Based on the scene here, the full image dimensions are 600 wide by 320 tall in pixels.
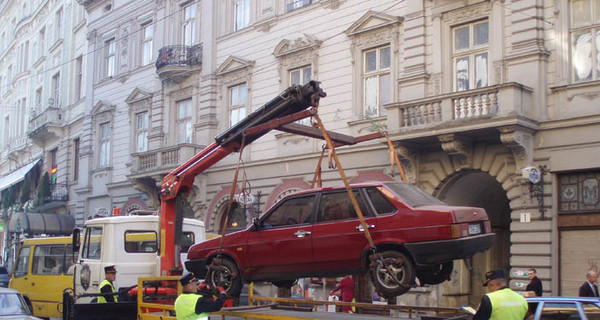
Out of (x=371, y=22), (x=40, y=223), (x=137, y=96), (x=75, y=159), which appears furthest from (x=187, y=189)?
(x=75, y=159)

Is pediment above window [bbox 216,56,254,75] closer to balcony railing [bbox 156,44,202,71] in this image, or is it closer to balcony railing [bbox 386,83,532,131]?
balcony railing [bbox 156,44,202,71]

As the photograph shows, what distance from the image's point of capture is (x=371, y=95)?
814 inches

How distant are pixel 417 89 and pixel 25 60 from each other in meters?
38.8

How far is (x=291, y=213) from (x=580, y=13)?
10.4m

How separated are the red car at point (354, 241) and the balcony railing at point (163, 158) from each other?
50.5ft

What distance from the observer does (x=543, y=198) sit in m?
16.4

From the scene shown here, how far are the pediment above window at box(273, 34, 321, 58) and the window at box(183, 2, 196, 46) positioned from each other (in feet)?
18.4

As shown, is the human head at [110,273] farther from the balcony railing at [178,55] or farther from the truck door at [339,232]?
the balcony railing at [178,55]

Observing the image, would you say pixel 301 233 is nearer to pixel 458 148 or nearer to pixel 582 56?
pixel 458 148

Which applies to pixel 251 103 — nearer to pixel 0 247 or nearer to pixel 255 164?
pixel 255 164

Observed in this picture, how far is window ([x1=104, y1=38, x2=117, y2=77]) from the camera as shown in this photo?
107 ft

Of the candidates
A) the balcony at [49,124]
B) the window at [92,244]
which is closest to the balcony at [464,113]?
the window at [92,244]

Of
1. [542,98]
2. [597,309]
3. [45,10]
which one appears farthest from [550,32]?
[45,10]

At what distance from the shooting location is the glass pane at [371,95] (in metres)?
20.5
